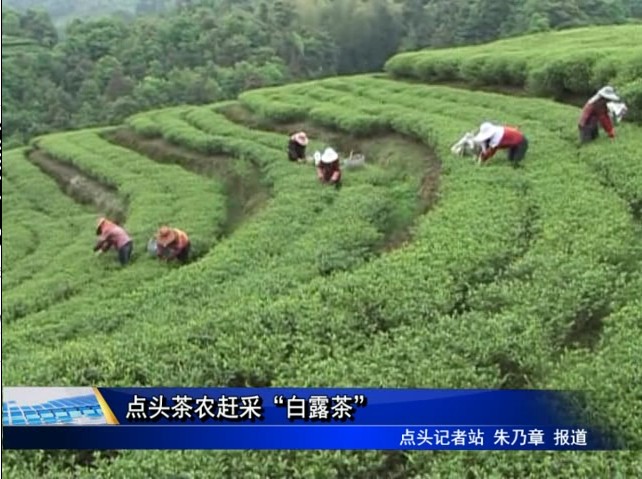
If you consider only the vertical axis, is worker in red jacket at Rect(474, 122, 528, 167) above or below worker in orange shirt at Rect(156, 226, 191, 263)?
above

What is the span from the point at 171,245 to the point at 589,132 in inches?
111

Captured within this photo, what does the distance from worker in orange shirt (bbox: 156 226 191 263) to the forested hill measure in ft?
3.48

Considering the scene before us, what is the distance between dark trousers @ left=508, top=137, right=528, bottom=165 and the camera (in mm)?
6516

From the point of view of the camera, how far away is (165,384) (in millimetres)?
4711

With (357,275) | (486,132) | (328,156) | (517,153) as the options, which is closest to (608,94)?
(517,153)

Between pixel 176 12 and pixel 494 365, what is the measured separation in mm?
3124

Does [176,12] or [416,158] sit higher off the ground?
[176,12]

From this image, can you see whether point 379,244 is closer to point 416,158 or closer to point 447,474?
point 416,158

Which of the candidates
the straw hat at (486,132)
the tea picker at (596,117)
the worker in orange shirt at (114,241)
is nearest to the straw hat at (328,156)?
the straw hat at (486,132)

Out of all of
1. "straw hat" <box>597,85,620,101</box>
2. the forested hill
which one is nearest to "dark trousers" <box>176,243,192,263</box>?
the forested hill

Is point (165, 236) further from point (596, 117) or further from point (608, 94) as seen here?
point (608, 94)

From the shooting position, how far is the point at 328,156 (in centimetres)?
691

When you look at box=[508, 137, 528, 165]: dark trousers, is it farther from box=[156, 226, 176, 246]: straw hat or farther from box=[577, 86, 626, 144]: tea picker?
box=[156, 226, 176, 246]: straw hat

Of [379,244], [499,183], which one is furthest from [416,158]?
[379,244]
